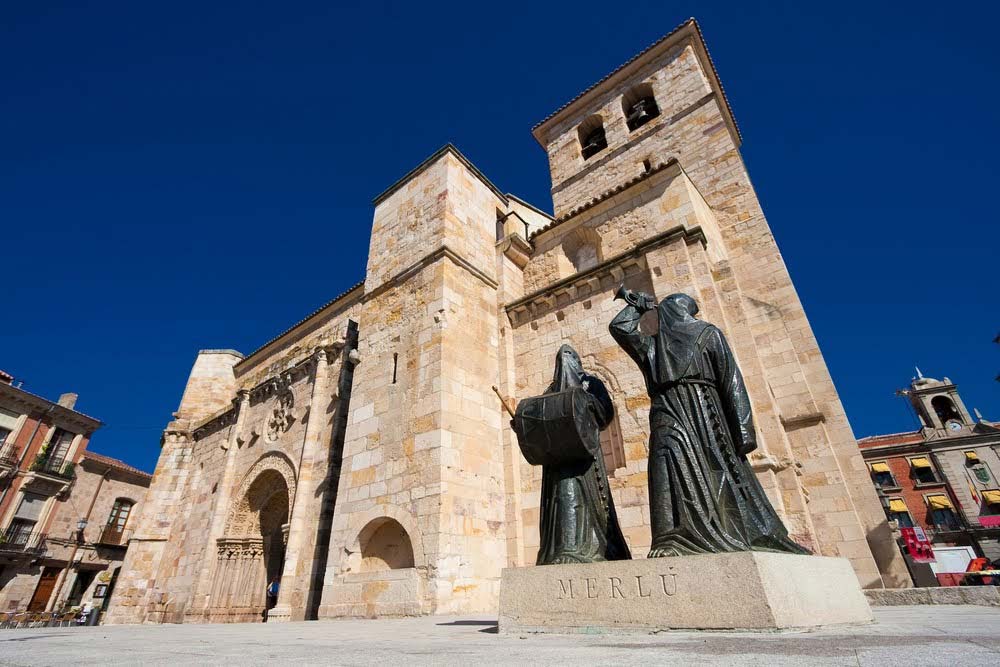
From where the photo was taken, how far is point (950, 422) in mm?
30125

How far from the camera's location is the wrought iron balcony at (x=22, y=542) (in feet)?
62.3

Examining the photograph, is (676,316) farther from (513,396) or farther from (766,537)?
(513,396)

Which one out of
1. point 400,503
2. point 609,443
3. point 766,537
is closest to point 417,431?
point 400,503

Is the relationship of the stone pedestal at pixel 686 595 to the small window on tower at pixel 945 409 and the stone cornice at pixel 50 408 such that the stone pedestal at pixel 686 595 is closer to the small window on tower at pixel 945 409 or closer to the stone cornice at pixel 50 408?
the stone cornice at pixel 50 408

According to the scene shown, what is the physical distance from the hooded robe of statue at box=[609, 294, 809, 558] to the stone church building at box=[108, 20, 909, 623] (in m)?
3.63

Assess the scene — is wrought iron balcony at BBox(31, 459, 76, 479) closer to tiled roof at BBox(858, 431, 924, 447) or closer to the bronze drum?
the bronze drum

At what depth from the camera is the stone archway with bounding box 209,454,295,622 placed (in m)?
11.4

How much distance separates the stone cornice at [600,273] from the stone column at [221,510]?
8.76 metres

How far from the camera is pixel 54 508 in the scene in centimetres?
2148

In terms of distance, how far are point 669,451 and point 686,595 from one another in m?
0.99

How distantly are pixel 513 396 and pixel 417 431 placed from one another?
7.98ft

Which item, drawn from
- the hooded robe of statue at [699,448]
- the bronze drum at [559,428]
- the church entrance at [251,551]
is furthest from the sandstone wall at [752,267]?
the church entrance at [251,551]

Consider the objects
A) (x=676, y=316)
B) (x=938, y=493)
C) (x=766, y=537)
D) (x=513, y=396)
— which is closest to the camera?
(x=766, y=537)

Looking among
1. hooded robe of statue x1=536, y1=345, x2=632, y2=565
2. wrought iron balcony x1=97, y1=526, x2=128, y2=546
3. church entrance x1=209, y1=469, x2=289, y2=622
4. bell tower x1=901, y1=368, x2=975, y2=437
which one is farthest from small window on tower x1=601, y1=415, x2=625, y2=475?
bell tower x1=901, y1=368, x2=975, y2=437
